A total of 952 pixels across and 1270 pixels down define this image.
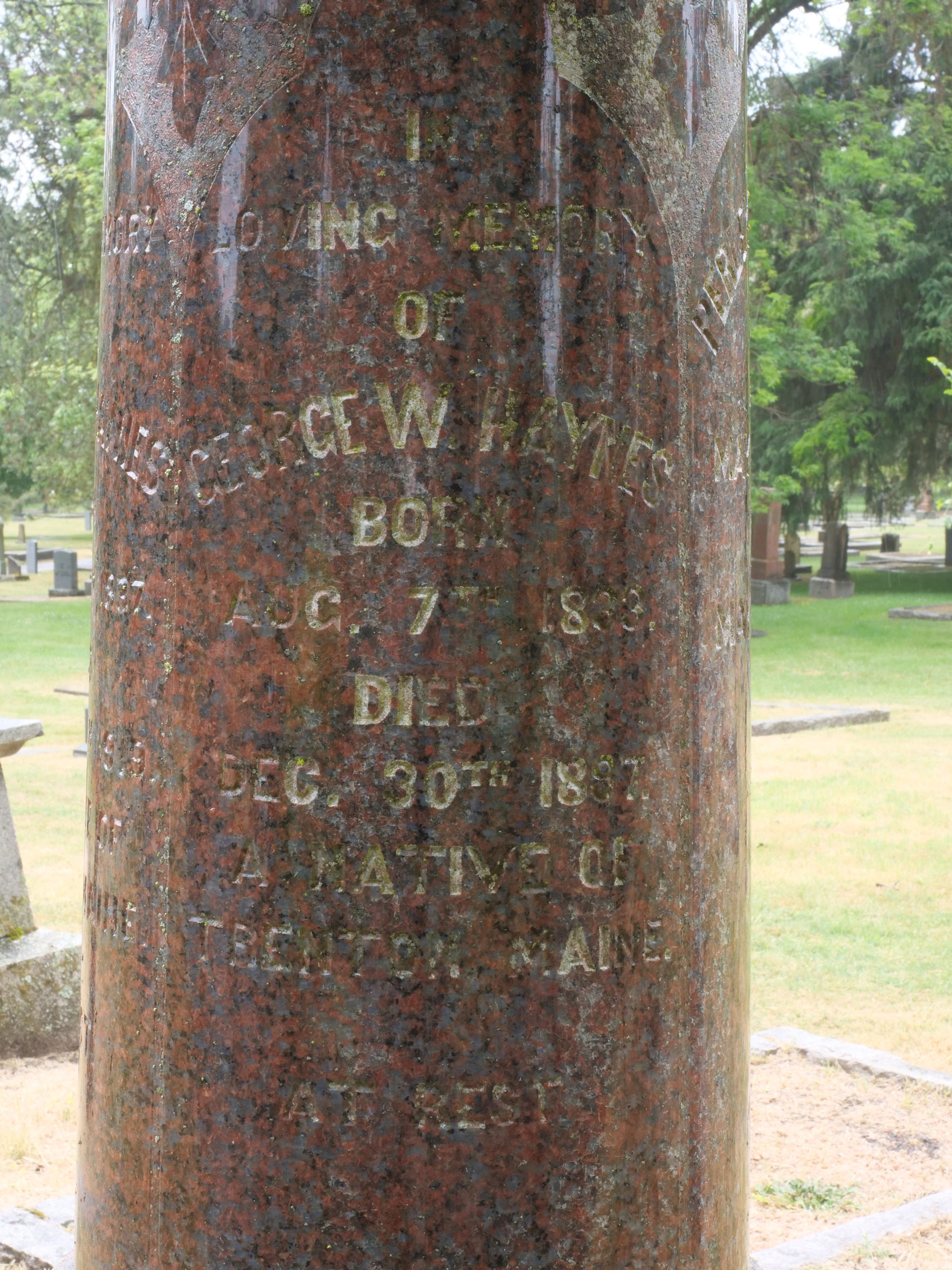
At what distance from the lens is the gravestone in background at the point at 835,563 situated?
30344 mm

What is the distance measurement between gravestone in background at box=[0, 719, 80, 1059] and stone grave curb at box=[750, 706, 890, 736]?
8629 mm

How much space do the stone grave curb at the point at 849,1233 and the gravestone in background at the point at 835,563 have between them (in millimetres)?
26660

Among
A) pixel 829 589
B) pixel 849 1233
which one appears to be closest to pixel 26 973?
pixel 849 1233

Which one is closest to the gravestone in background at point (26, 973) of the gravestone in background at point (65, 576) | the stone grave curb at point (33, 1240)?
the stone grave curb at point (33, 1240)

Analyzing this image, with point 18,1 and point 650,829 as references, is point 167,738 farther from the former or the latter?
point 18,1

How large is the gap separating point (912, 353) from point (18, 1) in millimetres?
16232

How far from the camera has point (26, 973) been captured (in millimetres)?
6273

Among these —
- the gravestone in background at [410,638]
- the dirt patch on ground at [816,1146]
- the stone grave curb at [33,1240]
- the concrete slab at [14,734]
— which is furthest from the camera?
the concrete slab at [14,734]

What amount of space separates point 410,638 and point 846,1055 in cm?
410

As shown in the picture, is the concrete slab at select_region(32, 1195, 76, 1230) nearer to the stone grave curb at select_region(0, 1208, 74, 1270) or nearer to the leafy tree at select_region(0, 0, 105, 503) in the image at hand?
the stone grave curb at select_region(0, 1208, 74, 1270)

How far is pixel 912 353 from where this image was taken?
27.0m

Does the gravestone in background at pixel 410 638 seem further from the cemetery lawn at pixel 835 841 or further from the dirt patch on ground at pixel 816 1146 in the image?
the cemetery lawn at pixel 835 841

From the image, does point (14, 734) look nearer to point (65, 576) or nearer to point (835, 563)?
point (65, 576)

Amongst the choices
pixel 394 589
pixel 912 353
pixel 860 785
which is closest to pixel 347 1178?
pixel 394 589
